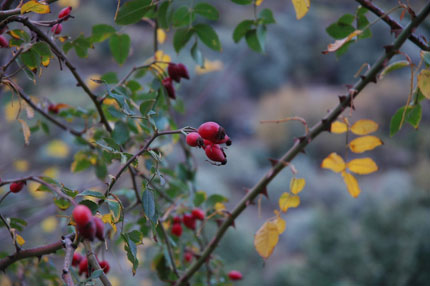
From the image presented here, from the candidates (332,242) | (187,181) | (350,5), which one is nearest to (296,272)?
(332,242)

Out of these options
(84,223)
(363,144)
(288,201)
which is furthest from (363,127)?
(84,223)

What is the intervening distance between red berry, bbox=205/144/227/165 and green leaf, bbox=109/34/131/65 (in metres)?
0.31

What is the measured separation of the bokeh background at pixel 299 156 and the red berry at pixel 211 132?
0.68 m

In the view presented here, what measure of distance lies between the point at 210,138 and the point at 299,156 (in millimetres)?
4201

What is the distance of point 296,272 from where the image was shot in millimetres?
2465

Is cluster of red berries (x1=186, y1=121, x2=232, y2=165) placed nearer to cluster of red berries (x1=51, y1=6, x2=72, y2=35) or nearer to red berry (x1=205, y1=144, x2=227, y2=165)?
red berry (x1=205, y1=144, x2=227, y2=165)

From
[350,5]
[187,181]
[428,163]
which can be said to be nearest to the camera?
[187,181]

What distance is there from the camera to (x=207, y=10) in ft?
1.74

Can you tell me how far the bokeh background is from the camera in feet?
7.20

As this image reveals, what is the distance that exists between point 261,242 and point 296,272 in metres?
2.19

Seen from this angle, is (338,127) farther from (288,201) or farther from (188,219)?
(188,219)

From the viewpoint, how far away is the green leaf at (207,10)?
1.72 feet

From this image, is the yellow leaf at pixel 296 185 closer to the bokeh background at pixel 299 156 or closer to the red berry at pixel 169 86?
the red berry at pixel 169 86

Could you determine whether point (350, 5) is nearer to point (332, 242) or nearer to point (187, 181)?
→ point (332, 242)
